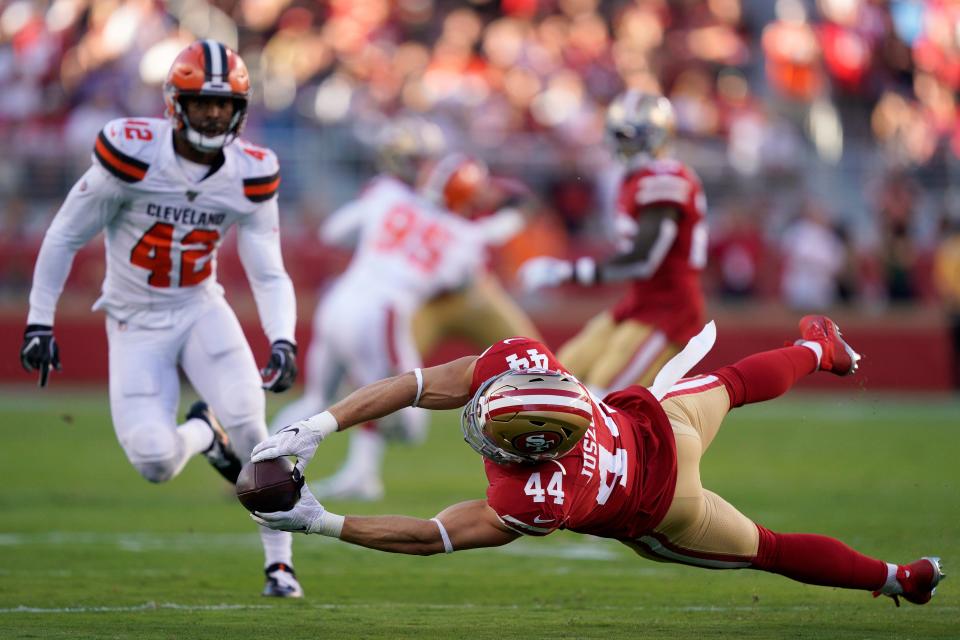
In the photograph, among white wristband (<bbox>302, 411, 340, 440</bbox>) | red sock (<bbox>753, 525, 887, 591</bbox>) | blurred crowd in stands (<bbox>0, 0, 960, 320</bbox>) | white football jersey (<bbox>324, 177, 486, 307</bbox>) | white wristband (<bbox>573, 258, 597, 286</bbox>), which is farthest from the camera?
blurred crowd in stands (<bbox>0, 0, 960, 320</bbox>)

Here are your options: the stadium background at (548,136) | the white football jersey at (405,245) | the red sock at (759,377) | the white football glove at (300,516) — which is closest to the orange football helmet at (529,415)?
the white football glove at (300,516)

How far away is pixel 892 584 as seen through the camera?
540 cm

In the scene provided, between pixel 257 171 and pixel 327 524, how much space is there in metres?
1.92

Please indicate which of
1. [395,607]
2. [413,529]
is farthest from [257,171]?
[413,529]

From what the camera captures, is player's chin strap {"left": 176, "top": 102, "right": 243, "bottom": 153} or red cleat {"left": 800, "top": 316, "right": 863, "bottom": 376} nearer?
red cleat {"left": 800, "top": 316, "right": 863, "bottom": 376}

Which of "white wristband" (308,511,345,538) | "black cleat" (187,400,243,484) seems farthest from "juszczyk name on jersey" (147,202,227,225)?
"white wristband" (308,511,345,538)

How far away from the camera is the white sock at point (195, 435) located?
6.15m

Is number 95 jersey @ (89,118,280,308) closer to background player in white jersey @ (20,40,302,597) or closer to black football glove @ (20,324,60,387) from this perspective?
background player in white jersey @ (20,40,302,597)

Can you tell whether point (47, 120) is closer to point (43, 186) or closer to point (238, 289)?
point (43, 186)

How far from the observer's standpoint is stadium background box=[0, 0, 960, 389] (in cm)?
1625

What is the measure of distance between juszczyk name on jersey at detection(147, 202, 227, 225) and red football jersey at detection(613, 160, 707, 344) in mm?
2758

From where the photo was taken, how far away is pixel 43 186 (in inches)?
634

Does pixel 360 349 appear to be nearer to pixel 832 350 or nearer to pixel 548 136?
pixel 832 350

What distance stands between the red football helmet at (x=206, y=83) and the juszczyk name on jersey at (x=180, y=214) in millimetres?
265
